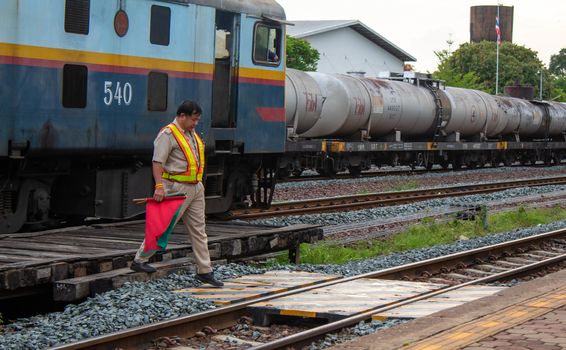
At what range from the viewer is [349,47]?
84.6m

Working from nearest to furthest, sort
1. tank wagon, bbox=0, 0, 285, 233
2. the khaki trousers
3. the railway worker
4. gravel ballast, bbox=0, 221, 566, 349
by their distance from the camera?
1. gravel ballast, bbox=0, 221, 566, 349
2. the railway worker
3. the khaki trousers
4. tank wagon, bbox=0, 0, 285, 233

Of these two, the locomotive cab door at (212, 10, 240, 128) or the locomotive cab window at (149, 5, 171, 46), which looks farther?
the locomotive cab door at (212, 10, 240, 128)

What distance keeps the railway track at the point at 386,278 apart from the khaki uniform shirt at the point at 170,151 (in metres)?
1.51

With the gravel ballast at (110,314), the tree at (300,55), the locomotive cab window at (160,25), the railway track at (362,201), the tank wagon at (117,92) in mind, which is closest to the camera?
the gravel ballast at (110,314)

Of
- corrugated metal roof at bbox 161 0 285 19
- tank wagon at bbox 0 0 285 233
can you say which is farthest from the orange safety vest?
corrugated metal roof at bbox 161 0 285 19

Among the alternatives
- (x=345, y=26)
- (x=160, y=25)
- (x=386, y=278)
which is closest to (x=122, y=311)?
(x=386, y=278)

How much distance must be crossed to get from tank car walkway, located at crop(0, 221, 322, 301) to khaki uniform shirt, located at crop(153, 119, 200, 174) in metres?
1.06

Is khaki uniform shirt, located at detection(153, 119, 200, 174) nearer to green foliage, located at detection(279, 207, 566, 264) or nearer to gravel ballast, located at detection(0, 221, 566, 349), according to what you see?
gravel ballast, located at detection(0, 221, 566, 349)

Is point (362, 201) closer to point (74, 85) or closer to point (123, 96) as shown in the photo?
point (123, 96)

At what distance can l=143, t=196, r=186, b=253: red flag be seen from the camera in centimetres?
966

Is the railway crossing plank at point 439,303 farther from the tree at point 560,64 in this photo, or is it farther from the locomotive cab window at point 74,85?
the tree at point 560,64

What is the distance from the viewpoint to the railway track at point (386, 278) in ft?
25.4

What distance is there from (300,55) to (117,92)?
168 feet

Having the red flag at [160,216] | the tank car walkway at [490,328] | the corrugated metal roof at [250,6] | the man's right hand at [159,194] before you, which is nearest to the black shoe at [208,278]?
the red flag at [160,216]
